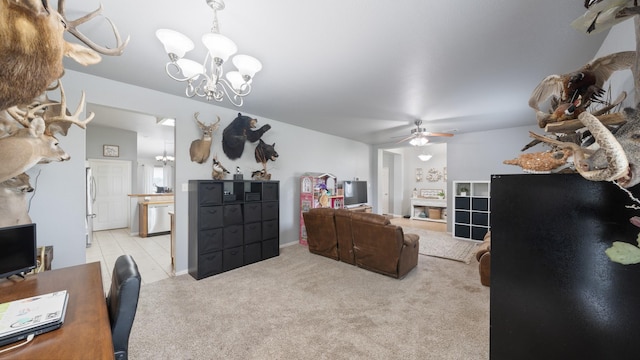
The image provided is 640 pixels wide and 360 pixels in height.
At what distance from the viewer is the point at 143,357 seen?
1805 mm

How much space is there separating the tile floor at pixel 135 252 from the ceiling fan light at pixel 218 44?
10.4 ft

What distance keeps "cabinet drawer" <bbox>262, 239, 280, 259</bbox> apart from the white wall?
2.10 feet

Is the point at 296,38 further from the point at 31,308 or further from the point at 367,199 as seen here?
the point at 367,199

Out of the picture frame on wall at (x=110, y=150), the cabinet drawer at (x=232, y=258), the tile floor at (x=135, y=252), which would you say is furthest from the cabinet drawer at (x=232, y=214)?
the picture frame on wall at (x=110, y=150)

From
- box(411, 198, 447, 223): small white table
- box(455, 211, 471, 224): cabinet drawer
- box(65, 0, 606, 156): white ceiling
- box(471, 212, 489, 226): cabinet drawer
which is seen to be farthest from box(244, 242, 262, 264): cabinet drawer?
box(411, 198, 447, 223): small white table

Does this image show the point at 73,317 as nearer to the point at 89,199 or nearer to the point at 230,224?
the point at 230,224

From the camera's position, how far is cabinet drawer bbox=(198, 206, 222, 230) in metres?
3.22

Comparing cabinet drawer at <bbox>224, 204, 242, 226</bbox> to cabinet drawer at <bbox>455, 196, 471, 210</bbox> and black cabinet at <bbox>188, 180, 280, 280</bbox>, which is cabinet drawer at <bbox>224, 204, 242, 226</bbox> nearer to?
black cabinet at <bbox>188, 180, 280, 280</bbox>

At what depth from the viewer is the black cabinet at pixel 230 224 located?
10.6ft

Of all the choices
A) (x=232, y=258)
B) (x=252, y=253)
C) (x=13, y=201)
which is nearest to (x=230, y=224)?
(x=232, y=258)

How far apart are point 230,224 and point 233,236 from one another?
195 mm

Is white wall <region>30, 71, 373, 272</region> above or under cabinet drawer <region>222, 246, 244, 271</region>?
above

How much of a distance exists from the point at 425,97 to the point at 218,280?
151 inches

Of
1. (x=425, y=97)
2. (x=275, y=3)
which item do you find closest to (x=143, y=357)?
(x=275, y=3)
